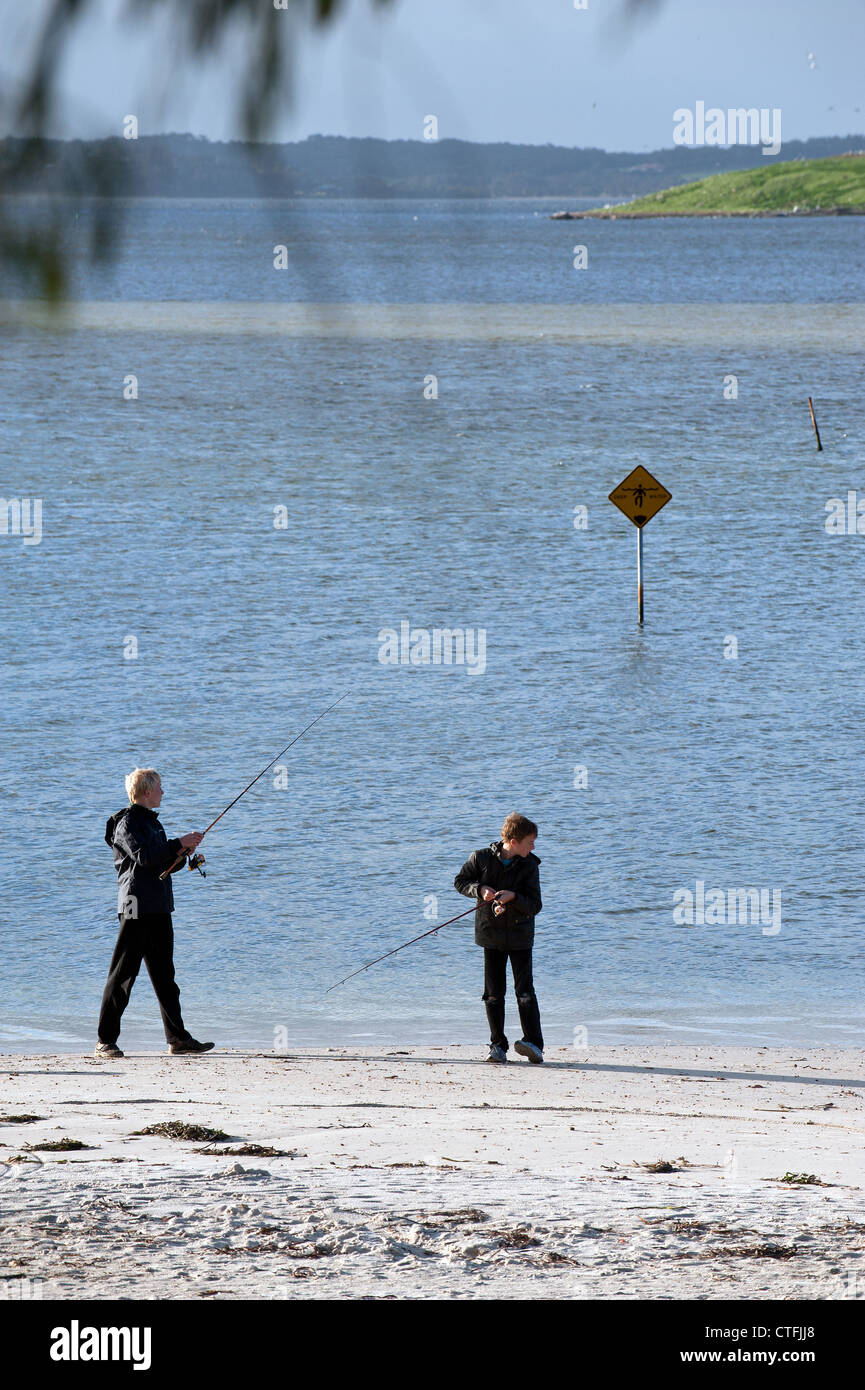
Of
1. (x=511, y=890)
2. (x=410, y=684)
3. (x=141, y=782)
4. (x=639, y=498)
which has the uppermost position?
(x=639, y=498)

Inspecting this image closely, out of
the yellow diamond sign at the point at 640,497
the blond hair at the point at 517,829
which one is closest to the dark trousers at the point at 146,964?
the blond hair at the point at 517,829

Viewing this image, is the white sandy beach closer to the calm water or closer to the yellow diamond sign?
the calm water

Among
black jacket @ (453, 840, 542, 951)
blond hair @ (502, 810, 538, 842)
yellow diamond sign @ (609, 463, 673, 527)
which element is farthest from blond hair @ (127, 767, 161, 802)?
yellow diamond sign @ (609, 463, 673, 527)

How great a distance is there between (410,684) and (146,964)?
1388 centimetres

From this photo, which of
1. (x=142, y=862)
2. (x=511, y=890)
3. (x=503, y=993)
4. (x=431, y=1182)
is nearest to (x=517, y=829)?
(x=511, y=890)

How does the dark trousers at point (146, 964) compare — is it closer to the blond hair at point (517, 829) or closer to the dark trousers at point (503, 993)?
the dark trousers at point (503, 993)

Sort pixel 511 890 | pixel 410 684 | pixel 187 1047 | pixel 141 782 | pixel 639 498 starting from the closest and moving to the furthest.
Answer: pixel 141 782 < pixel 511 890 < pixel 187 1047 < pixel 410 684 < pixel 639 498

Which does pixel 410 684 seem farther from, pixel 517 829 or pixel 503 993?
pixel 517 829

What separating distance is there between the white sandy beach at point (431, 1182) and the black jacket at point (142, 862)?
97 cm

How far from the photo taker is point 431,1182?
22.0 ft

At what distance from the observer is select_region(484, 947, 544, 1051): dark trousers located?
9.52 meters

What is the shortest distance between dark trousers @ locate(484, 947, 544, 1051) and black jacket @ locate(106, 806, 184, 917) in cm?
194
